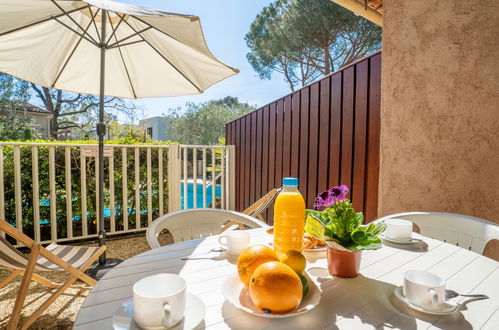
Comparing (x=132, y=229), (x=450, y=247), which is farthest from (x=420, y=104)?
(x=132, y=229)

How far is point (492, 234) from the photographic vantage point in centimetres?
117

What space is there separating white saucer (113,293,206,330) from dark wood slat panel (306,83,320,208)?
2.33 meters

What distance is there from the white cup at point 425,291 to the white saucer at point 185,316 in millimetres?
476

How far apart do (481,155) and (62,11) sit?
9.17 feet

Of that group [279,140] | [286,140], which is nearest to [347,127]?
[286,140]

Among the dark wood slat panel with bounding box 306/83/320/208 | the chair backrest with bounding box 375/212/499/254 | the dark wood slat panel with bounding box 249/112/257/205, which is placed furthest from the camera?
the dark wood slat panel with bounding box 249/112/257/205

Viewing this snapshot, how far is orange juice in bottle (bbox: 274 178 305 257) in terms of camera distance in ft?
2.64

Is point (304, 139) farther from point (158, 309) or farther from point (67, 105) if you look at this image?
point (67, 105)

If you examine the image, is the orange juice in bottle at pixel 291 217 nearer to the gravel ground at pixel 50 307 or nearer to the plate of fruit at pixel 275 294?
the plate of fruit at pixel 275 294

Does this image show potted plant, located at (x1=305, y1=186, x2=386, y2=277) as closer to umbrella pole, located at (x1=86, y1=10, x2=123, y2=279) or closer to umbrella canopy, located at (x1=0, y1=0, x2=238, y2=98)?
umbrella canopy, located at (x1=0, y1=0, x2=238, y2=98)

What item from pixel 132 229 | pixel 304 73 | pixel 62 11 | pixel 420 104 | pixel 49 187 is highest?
pixel 304 73

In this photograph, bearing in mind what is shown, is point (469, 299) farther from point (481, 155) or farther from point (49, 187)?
point (49, 187)

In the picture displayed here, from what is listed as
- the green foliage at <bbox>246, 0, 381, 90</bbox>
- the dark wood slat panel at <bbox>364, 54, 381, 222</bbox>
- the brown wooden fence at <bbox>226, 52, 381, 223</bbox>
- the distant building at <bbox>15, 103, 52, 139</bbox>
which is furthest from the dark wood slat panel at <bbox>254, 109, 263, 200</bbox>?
the distant building at <bbox>15, 103, 52, 139</bbox>

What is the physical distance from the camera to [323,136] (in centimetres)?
271
